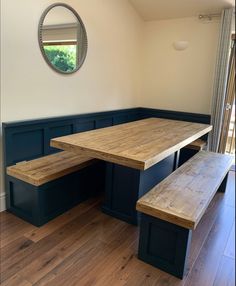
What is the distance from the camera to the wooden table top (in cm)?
164

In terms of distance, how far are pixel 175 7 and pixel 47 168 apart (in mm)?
2824

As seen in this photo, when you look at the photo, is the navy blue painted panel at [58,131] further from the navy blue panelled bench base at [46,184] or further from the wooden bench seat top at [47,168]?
the wooden bench seat top at [47,168]

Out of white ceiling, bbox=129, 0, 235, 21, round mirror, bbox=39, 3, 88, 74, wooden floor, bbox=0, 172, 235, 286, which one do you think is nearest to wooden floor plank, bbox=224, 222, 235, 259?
wooden floor, bbox=0, 172, 235, 286

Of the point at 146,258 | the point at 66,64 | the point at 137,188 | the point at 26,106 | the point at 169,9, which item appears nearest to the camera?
the point at 146,258

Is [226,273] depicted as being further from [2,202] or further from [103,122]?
[103,122]

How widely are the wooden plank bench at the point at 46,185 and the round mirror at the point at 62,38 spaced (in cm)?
101

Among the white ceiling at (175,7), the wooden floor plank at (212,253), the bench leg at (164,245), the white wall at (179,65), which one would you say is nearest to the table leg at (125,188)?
the bench leg at (164,245)

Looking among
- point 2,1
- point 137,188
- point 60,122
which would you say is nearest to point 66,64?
point 60,122

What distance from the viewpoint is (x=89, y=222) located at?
87.4 inches

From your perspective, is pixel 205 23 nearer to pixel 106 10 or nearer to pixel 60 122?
pixel 106 10

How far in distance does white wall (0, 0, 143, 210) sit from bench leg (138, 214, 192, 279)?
155cm

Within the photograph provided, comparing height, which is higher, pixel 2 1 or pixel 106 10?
pixel 106 10

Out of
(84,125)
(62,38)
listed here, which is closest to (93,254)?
(84,125)

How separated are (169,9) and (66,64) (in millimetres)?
1850
